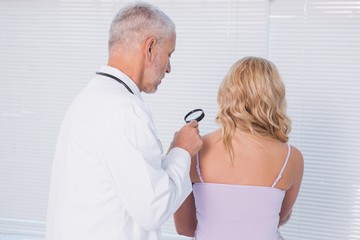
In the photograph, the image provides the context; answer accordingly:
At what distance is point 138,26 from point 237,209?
0.62 meters

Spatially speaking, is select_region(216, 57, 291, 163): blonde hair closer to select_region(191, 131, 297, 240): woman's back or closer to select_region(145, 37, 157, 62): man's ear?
select_region(191, 131, 297, 240): woman's back

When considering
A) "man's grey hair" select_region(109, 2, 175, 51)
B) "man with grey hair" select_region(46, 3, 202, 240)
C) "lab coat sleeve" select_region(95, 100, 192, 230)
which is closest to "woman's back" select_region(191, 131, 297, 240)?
"man with grey hair" select_region(46, 3, 202, 240)

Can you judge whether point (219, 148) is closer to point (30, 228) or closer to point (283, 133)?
point (283, 133)

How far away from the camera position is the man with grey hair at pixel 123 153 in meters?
1.24

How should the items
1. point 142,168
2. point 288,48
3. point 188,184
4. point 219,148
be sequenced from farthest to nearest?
point 288,48
point 219,148
point 188,184
point 142,168

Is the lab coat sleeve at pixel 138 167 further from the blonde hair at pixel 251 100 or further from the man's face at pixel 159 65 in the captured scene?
the blonde hair at pixel 251 100

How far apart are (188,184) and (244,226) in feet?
1.02

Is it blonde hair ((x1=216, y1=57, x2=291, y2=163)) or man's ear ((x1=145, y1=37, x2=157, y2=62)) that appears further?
blonde hair ((x1=216, y1=57, x2=291, y2=163))

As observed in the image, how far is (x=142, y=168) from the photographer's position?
1.22 m

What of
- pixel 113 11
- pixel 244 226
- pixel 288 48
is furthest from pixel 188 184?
pixel 113 11

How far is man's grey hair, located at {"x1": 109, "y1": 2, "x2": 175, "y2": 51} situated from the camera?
1.34 metres

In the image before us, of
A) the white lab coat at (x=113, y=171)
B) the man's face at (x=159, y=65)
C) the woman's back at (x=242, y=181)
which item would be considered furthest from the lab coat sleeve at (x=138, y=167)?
the woman's back at (x=242, y=181)

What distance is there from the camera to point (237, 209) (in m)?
1.52

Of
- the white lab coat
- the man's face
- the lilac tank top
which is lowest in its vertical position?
the lilac tank top
